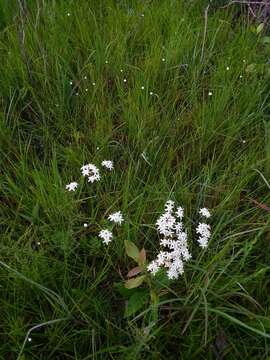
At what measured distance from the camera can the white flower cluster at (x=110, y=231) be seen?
1.33 meters

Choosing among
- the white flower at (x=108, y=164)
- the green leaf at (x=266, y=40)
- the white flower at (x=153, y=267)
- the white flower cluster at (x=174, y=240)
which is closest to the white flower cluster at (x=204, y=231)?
the white flower cluster at (x=174, y=240)

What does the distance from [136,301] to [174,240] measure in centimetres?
21

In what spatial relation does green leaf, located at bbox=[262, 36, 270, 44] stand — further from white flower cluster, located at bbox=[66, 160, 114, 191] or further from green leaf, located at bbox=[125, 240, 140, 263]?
green leaf, located at bbox=[125, 240, 140, 263]

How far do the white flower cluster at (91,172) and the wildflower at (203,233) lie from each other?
34cm

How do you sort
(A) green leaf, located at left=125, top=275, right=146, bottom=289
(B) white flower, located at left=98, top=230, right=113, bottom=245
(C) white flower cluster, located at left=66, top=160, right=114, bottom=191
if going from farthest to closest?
(C) white flower cluster, located at left=66, top=160, right=114, bottom=191 → (B) white flower, located at left=98, top=230, right=113, bottom=245 → (A) green leaf, located at left=125, top=275, right=146, bottom=289

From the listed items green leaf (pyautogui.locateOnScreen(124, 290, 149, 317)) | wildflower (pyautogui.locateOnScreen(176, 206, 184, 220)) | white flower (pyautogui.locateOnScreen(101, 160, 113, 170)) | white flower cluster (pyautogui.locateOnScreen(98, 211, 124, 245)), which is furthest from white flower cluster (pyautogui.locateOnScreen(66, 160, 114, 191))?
green leaf (pyautogui.locateOnScreen(124, 290, 149, 317))

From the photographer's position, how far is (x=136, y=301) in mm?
1244

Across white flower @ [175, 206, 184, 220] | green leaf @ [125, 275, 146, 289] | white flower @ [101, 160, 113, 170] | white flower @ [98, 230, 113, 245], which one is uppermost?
white flower @ [101, 160, 113, 170]

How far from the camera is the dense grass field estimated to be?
→ 1261mm

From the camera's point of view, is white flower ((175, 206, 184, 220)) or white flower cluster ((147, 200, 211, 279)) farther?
white flower ((175, 206, 184, 220))

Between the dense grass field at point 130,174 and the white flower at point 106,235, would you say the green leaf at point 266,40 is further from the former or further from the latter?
the white flower at point 106,235

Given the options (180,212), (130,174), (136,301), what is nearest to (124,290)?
(136,301)

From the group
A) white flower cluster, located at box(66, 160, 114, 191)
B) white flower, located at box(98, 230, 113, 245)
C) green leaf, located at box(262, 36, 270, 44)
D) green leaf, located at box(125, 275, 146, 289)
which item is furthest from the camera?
green leaf, located at box(262, 36, 270, 44)

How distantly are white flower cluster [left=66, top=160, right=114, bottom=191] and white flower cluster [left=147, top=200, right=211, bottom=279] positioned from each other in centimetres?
23
